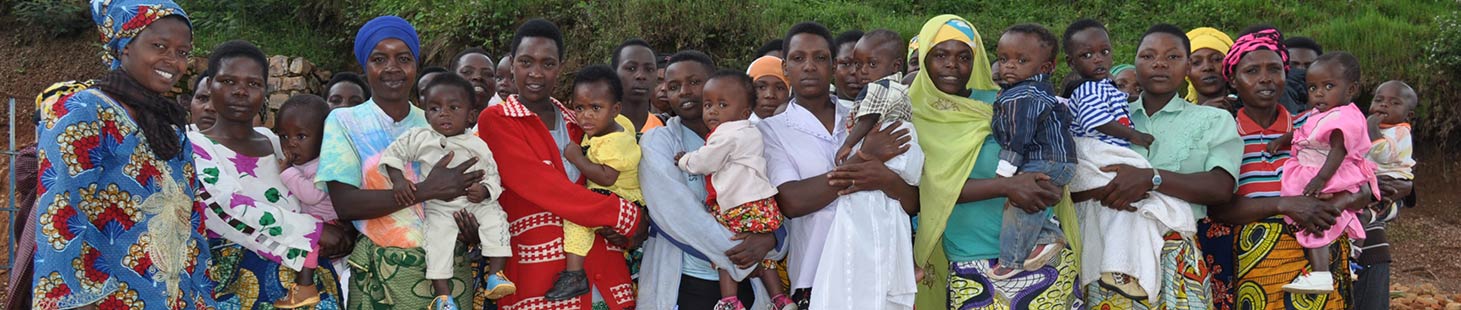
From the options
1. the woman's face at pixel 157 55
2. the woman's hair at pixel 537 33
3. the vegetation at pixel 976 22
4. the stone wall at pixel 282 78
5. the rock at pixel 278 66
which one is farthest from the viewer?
the rock at pixel 278 66

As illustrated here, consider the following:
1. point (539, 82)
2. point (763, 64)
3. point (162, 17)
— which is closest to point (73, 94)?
point (162, 17)

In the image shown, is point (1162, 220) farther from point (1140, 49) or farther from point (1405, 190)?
point (1405, 190)

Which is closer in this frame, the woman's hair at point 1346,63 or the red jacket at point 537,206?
the red jacket at point 537,206

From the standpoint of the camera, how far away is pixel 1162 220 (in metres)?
3.94

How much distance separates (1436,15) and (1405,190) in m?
6.55

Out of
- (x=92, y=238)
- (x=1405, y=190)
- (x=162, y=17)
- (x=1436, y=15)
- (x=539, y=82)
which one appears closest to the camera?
(x=92, y=238)

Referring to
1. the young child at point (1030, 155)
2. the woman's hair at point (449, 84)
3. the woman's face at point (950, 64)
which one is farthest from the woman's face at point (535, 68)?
the young child at point (1030, 155)

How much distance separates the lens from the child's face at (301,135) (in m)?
3.80

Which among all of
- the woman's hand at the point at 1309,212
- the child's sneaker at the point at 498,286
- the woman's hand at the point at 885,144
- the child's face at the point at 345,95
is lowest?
the child's sneaker at the point at 498,286

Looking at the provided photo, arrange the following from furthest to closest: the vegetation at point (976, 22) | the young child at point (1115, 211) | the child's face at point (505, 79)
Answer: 1. the vegetation at point (976, 22)
2. the child's face at point (505, 79)
3. the young child at point (1115, 211)

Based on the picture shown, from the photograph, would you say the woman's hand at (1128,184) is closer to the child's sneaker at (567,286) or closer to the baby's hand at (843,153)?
the baby's hand at (843,153)

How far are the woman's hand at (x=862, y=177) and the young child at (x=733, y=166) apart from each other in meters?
0.22

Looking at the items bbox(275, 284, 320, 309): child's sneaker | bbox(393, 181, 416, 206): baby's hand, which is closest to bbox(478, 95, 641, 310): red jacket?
bbox(393, 181, 416, 206): baby's hand

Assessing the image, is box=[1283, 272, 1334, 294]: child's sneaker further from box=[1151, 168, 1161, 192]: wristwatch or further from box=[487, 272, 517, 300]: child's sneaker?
box=[487, 272, 517, 300]: child's sneaker
